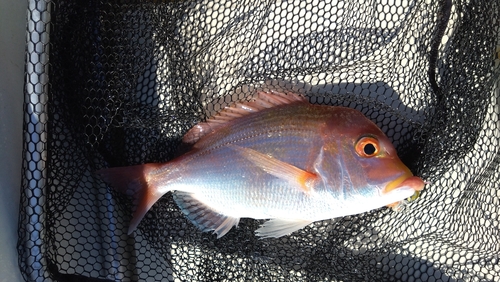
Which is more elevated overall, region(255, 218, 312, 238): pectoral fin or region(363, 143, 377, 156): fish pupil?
region(363, 143, 377, 156): fish pupil

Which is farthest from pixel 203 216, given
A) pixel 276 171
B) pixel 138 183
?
pixel 276 171

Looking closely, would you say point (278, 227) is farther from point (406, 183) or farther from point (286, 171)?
point (406, 183)

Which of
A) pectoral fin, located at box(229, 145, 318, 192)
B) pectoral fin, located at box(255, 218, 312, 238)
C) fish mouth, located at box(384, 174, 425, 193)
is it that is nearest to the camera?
fish mouth, located at box(384, 174, 425, 193)

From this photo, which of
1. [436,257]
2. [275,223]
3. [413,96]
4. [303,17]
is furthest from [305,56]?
[436,257]

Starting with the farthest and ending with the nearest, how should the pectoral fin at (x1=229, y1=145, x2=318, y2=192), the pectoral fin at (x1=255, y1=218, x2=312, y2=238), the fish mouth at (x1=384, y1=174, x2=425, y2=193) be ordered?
the pectoral fin at (x1=255, y1=218, x2=312, y2=238) → the pectoral fin at (x1=229, y1=145, x2=318, y2=192) → the fish mouth at (x1=384, y1=174, x2=425, y2=193)

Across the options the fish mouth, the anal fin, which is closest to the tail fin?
the anal fin

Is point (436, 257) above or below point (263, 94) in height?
below

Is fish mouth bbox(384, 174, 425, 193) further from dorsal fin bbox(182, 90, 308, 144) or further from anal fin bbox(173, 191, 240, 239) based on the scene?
anal fin bbox(173, 191, 240, 239)

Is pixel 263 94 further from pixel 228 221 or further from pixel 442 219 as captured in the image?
pixel 442 219
